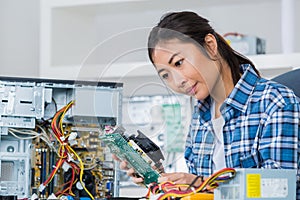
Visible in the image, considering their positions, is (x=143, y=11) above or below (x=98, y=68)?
above

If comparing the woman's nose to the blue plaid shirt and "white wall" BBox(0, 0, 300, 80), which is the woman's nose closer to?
the blue plaid shirt

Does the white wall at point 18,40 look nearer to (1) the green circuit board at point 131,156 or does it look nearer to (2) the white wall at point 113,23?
(2) the white wall at point 113,23

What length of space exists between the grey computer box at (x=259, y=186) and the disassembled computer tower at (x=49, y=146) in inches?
27.8

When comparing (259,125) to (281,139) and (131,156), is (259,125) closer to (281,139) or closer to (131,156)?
(281,139)

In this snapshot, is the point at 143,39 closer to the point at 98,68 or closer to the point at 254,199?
the point at 98,68

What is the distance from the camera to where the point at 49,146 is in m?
1.75

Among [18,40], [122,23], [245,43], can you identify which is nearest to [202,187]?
[245,43]

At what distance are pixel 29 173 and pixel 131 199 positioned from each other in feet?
1.29

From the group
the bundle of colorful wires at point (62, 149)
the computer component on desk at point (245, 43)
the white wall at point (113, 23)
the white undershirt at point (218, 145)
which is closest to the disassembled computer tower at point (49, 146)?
the bundle of colorful wires at point (62, 149)

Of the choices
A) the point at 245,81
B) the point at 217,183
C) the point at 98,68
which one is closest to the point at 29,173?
the point at 98,68

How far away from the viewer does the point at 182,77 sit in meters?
1.38

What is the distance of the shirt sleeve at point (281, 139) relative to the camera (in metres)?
1.42

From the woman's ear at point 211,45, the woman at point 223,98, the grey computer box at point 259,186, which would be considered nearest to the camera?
the grey computer box at point 259,186

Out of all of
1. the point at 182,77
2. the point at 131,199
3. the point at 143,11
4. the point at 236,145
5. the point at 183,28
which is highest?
the point at 143,11
